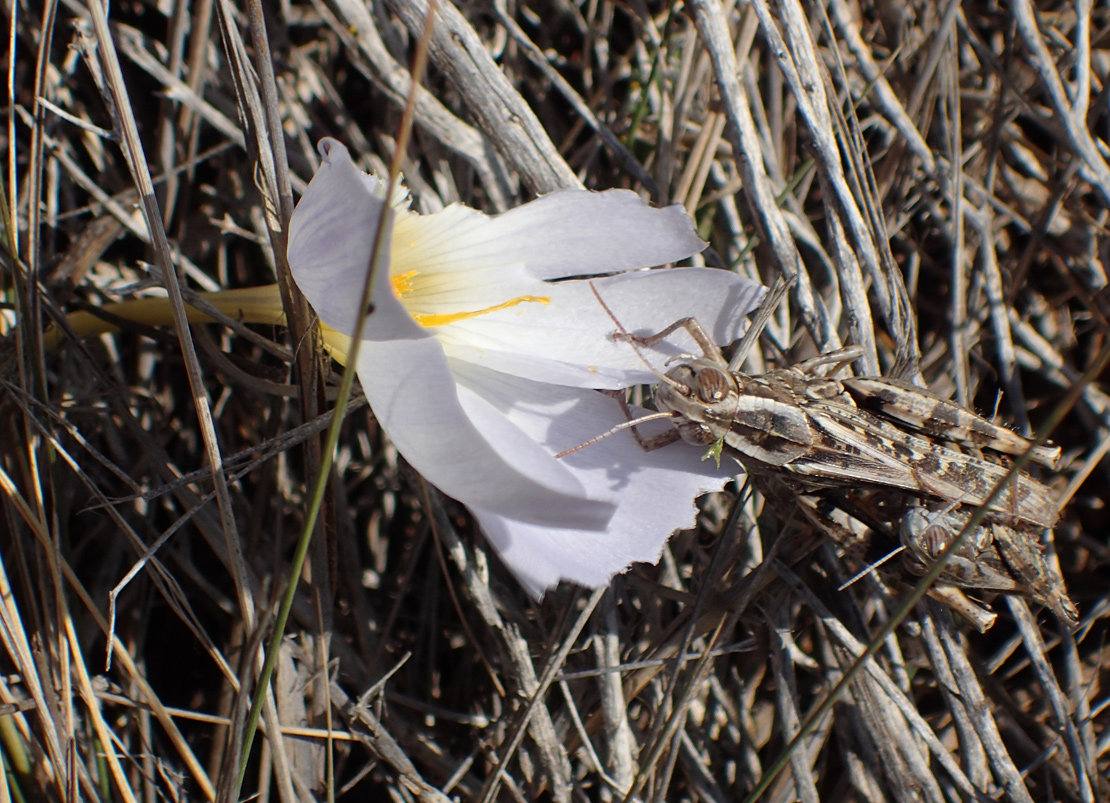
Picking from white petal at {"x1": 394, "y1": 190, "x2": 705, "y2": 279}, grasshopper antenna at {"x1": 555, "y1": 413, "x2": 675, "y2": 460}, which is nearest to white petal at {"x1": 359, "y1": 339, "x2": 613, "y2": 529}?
grasshopper antenna at {"x1": 555, "y1": 413, "x2": 675, "y2": 460}

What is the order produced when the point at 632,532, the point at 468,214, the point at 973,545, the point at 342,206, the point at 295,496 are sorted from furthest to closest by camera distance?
the point at 295,496
the point at 973,545
the point at 468,214
the point at 632,532
the point at 342,206

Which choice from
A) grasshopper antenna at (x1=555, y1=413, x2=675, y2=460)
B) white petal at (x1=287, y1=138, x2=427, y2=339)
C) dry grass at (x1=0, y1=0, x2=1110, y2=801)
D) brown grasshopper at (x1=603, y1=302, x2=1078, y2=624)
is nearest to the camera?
white petal at (x1=287, y1=138, x2=427, y2=339)

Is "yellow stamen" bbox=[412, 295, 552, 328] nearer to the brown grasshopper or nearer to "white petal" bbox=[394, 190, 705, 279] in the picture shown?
"white petal" bbox=[394, 190, 705, 279]

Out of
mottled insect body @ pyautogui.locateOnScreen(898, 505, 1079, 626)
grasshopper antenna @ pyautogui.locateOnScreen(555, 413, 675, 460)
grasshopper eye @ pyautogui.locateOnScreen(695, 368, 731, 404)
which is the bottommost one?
mottled insect body @ pyautogui.locateOnScreen(898, 505, 1079, 626)

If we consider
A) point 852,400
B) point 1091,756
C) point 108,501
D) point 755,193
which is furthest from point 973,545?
point 108,501

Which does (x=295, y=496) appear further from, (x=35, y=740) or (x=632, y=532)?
(x=632, y=532)

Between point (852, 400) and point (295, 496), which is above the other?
point (852, 400)

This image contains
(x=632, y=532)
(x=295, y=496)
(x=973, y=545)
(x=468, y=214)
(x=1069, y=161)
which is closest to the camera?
(x=632, y=532)

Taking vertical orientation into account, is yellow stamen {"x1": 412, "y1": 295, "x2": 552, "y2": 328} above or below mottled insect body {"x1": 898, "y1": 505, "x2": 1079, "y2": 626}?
above
